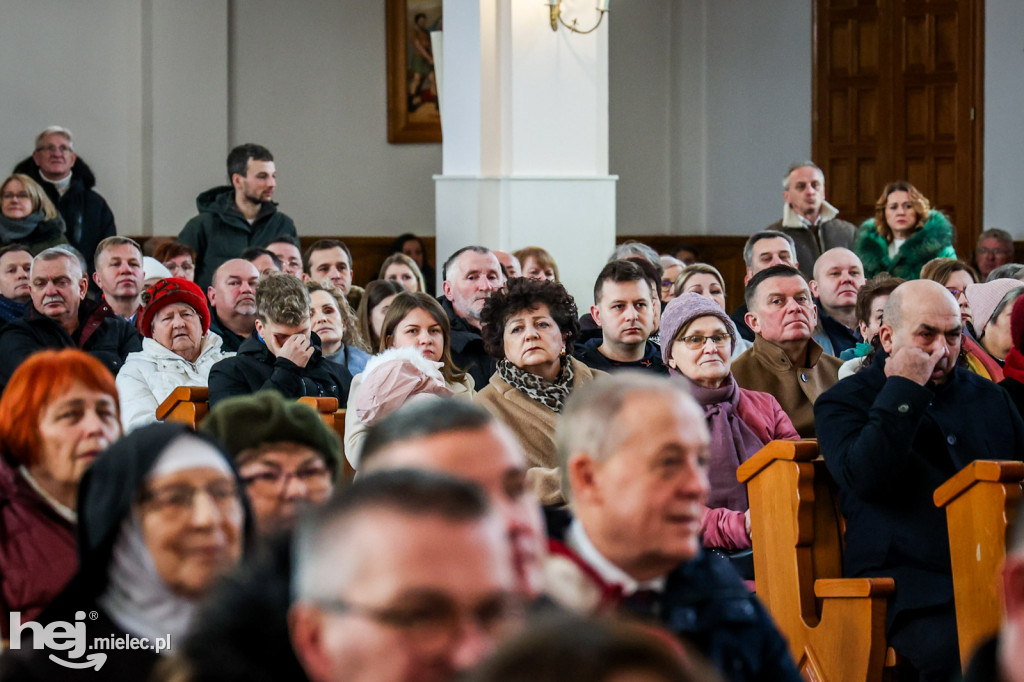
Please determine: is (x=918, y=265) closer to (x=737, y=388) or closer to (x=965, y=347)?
(x=965, y=347)

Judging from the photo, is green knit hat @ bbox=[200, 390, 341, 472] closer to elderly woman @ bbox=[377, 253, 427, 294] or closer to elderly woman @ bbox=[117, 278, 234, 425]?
elderly woman @ bbox=[117, 278, 234, 425]

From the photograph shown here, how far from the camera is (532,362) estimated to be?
413 centimetres

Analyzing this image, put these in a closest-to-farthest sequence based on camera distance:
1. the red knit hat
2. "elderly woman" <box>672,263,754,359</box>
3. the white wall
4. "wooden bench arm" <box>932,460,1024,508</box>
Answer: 1. "wooden bench arm" <box>932,460,1024,508</box>
2. the red knit hat
3. "elderly woman" <box>672,263,754,359</box>
4. the white wall

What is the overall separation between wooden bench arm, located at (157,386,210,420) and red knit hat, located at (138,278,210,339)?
0.78 m

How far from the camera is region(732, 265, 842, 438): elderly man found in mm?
4574

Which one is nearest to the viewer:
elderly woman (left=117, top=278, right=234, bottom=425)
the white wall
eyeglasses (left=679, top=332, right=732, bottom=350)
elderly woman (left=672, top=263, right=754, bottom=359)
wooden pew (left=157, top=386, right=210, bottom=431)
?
eyeglasses (left=679, top=332, right=732, bottom=350)

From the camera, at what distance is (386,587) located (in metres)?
1.30

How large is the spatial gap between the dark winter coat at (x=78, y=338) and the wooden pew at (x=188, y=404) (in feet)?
3.18

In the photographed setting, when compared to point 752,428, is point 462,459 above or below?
above

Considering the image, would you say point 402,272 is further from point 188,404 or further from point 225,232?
point 188,404

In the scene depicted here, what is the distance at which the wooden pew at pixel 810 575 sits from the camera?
11.1 ft

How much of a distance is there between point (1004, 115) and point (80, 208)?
19.9 feet

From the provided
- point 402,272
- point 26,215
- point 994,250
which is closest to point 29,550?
point 402,272

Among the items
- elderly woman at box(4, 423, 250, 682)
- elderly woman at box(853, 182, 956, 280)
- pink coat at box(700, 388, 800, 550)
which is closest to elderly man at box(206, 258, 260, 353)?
pink coat at box(700, 388, 800, 550)
